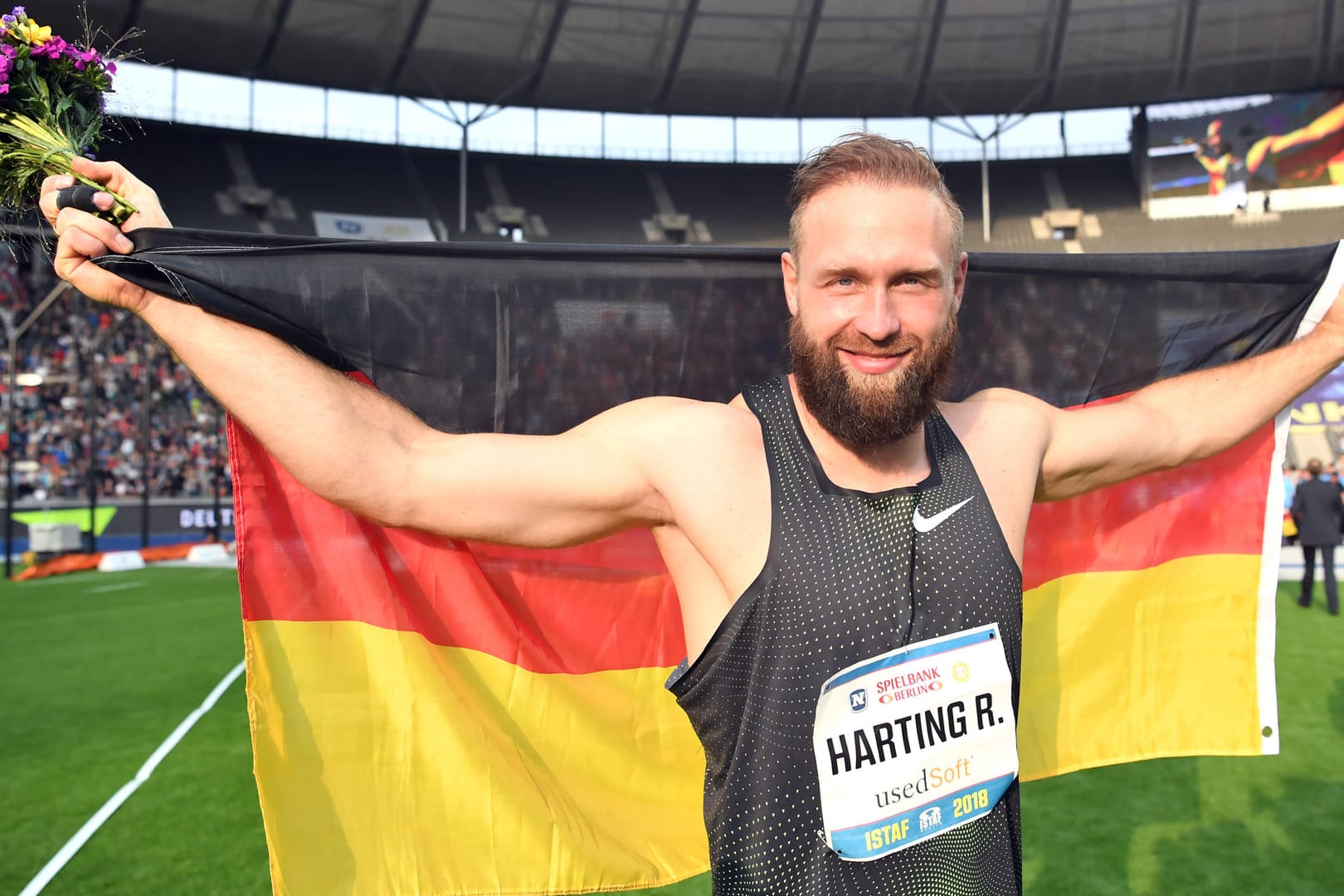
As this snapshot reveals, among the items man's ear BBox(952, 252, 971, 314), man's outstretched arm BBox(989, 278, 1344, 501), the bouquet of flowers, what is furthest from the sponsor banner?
man's ear BBox(952, 252, 971, 314)

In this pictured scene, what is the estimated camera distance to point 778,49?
24.9 m

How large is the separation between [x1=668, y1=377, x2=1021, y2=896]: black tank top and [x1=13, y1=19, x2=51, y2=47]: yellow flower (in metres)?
1.67

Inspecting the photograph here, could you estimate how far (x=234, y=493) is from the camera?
2211 mm

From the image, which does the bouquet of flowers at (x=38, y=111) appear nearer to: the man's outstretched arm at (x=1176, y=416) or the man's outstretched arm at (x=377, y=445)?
the man's outstretched arm at (x=377, y=445)

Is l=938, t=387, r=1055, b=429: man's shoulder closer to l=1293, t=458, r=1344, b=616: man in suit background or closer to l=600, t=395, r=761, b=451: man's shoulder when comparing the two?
l=600, t=395, r=761, b=451: man's shoulder

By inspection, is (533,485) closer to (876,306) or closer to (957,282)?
(876,306)

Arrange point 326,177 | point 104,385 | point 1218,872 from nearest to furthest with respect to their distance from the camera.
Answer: point 1218,872 < point 104,385 < point 326,177

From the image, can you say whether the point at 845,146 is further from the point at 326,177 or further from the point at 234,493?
the point at 326,177

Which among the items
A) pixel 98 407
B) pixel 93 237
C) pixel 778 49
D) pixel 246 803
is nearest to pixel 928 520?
pixel 93 237

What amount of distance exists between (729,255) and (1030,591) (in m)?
1.33

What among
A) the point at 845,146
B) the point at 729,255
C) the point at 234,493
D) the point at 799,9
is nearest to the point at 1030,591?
the point at 729,255

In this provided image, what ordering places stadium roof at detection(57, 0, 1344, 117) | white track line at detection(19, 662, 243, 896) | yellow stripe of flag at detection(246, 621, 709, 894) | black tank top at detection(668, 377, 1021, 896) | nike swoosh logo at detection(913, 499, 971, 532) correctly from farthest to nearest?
stadium roof at detection(57, 0, 1344, 117) < white track line at detection(19, 662, 243, 896) < yellow stripe of flag at detection(246, 621, 709, 894) < nike swoosh logo at detection(913, 499, 971, 532) < black tank top at detection(668, 377, 1021, 896)

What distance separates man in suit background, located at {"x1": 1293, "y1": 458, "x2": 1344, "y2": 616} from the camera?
10.6 metres

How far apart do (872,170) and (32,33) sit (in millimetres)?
1697
